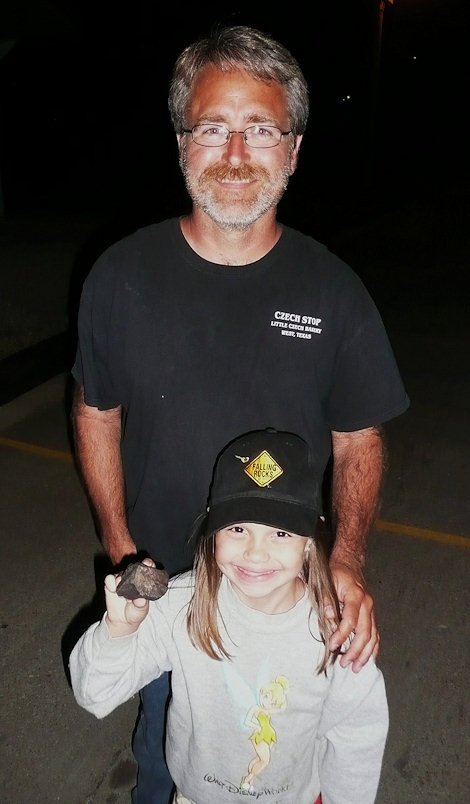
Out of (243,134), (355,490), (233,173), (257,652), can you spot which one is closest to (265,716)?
(257,652)

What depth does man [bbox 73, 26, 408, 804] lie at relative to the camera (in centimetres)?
208

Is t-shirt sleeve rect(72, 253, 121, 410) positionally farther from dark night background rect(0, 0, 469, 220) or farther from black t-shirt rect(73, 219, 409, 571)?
dark night background rect(0, 0, 469, 220)

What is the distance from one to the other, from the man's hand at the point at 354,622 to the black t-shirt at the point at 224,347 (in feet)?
1.39

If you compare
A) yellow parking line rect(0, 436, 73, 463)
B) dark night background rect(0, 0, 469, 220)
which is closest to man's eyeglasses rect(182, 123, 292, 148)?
yellow parking line rect(0, 436, 73, 463)

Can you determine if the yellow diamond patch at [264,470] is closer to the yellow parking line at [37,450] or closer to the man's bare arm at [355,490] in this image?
the man's bare arm at [355,490]

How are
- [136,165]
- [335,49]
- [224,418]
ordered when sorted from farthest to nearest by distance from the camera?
[335,49] < [136,165] < [224,418]

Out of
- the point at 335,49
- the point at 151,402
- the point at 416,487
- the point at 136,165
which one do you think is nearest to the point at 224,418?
the point at 151,402

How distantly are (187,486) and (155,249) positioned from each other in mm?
673

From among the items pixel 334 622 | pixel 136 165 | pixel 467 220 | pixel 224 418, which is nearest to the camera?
pixel 334 622

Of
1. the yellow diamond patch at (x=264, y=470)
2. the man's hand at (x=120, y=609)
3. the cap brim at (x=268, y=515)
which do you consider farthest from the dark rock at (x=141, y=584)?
the yellow diamond patch at (x=264, y=470)

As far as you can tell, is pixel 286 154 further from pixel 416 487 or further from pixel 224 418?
pixel 416 487

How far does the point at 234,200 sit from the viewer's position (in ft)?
6.73

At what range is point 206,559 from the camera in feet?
6.22

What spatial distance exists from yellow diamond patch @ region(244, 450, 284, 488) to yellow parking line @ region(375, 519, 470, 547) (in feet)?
10.6
